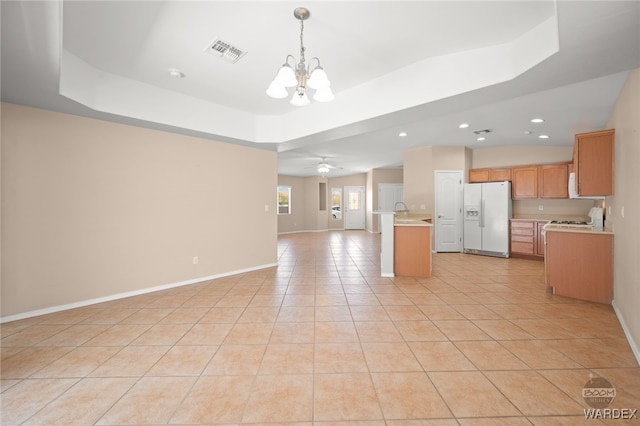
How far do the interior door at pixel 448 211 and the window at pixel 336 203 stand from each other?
20.6ft

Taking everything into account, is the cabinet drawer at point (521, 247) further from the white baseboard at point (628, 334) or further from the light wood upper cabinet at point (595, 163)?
the light wood upper cabinet at point (595, 163)

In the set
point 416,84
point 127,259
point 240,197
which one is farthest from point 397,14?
point 127,259

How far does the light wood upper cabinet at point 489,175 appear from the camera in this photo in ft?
21.2

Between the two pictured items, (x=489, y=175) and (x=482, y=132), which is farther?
(x=489, y=175)

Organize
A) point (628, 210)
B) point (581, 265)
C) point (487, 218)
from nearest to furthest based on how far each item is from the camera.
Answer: point (628, 210) < point (581, 265) < point (487, 218)

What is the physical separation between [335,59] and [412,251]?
3265mm

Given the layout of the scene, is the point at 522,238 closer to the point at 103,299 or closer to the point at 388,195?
the point at 388,195

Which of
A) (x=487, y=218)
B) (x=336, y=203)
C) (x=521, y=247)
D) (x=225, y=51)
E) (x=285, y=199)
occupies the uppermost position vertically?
(x=225, y=51)

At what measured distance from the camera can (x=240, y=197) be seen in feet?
16.7

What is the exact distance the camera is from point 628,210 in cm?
255

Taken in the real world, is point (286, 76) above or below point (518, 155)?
below

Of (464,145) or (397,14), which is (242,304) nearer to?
(397,14)

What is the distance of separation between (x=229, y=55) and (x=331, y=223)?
10352 millimetres

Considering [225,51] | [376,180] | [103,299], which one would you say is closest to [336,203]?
[376,180]
